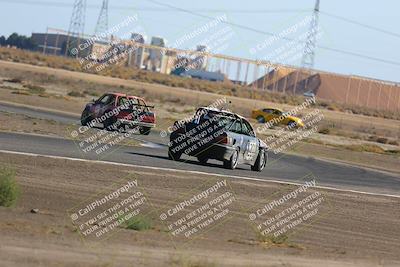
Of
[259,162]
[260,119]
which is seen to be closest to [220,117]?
[259,162]

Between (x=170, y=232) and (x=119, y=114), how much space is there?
22188 millimetres

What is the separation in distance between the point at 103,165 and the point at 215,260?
1094 cm

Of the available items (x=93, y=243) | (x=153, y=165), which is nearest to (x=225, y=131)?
(x=153, y=165)

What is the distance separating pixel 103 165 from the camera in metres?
23.1

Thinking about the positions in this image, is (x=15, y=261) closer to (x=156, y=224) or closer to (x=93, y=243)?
(x=93, y=243)

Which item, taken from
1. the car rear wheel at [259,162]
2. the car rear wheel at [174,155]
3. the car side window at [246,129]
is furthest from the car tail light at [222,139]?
the car rear wheel at [259,162]

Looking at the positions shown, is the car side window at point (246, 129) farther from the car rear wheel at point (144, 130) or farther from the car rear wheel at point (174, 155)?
the car rear wheel at point (144, 130)

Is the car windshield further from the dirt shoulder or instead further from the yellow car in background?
the yellow car in background

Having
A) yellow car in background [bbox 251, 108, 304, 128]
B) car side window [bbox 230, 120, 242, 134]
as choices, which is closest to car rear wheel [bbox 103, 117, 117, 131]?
car side window [bbox 230, 120, 242, 134]

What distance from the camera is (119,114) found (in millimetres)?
36781

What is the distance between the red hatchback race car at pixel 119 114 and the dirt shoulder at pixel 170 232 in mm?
13055

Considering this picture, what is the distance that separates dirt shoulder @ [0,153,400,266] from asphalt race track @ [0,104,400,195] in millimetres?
2069

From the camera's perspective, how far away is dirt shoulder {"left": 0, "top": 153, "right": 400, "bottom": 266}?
12055mm

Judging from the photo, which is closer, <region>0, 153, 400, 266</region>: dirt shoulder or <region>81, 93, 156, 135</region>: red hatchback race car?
<region>0, 153, 400, 266</region>: dirt shoulder
